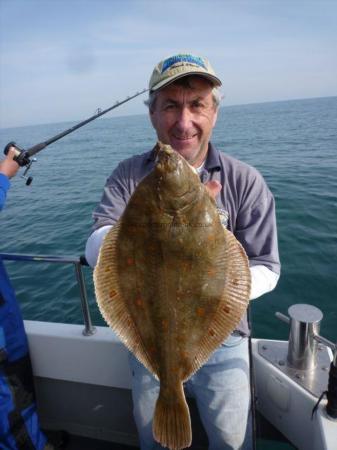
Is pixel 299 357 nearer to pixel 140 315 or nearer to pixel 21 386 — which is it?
pixel 140 315

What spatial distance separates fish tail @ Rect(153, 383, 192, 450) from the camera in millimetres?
1983

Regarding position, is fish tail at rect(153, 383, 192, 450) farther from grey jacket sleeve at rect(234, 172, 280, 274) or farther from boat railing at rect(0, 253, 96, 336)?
boat railing at rect(0, 253, 96, 336)

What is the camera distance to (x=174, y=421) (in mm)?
2004

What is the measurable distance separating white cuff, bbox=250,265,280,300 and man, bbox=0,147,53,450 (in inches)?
83.5

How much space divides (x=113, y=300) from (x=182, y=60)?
1.88 meters

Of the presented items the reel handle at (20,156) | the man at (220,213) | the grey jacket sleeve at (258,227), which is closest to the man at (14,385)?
the man at (220,213)

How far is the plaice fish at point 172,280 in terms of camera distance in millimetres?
1802

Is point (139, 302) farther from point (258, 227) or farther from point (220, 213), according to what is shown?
point (258, 227)

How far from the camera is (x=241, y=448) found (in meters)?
2.64

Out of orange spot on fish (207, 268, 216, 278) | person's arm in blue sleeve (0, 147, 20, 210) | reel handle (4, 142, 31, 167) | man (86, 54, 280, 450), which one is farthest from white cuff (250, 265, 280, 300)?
reel handle (4, 142, 31, 167)

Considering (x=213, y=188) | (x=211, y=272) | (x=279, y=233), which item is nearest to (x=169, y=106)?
(x=213, y=188)

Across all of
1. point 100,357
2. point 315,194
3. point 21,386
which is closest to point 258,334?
point 100,357

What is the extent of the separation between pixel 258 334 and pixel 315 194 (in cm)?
658

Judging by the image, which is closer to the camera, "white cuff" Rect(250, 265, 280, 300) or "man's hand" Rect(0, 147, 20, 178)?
"white cuff" Rect(250, 265, 280, 300)
